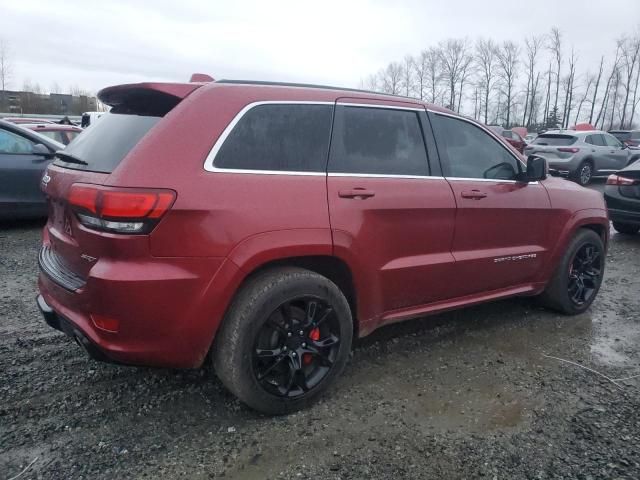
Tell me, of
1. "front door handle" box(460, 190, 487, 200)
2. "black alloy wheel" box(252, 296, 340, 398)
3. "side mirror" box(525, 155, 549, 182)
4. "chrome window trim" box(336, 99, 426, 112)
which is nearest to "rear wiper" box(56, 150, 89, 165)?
"black alloy wheel" box(252, 296, 340, 398)

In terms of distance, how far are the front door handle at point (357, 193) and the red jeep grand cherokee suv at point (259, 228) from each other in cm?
1

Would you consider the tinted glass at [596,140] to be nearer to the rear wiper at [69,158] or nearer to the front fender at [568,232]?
the front fender at [568,232]

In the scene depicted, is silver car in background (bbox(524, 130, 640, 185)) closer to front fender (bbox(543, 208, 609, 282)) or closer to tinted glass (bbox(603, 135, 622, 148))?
tinted glass (bbox(603, 135, 622, 148))

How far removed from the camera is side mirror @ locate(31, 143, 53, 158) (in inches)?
277

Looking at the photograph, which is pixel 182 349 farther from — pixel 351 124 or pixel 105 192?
pixel 351 124

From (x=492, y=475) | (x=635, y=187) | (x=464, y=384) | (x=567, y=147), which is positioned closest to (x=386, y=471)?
(x=492, y=475)

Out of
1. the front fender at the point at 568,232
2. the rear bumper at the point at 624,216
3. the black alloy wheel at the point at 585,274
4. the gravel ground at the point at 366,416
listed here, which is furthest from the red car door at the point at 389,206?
the rear bumper at the point at 624,216

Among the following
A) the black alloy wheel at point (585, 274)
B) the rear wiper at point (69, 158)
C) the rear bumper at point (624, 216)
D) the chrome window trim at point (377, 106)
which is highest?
the chrome window trim at point (377, 106)

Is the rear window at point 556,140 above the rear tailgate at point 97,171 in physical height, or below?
below

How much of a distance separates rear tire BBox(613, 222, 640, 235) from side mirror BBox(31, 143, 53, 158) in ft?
27.4

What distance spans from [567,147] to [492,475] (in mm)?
14225

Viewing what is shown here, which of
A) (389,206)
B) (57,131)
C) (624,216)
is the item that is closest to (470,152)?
(389,206)

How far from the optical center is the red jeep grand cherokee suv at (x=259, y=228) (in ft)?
7.79

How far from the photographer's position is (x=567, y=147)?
47.8 ft
